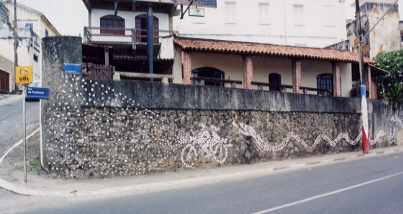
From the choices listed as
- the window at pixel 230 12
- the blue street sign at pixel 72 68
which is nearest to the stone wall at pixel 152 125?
the blue street sign at pixel 72 68

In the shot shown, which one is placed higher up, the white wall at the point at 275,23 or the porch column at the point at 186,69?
the white wall at the point at 275,23

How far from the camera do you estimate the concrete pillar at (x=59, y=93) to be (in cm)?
1155

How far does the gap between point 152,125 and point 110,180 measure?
2.33 m

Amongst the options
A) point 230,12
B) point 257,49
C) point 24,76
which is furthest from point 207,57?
point 24,76

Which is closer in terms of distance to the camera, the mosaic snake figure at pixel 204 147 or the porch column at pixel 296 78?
the mosaic snake figure at pixel 204 147

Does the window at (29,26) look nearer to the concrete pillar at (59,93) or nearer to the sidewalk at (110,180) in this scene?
the sidewalk at (110,180)

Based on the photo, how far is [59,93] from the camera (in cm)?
1166

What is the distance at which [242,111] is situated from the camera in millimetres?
15305

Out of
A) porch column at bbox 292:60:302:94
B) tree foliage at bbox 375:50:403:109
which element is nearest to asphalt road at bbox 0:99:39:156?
porch column at bbox 292:60:302:94

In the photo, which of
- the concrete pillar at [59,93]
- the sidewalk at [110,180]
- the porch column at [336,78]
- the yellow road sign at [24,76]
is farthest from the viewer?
the porch column at [336,78]

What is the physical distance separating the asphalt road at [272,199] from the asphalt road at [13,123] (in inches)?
250

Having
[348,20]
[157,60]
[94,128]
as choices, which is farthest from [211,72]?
[348,20]

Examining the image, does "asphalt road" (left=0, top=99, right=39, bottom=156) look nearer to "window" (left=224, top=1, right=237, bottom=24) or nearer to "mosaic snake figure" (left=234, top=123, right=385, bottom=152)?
"mosaic snake figure" (left=234, top=123, right=385, bottom=152)

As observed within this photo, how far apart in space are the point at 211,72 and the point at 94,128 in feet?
34.4
